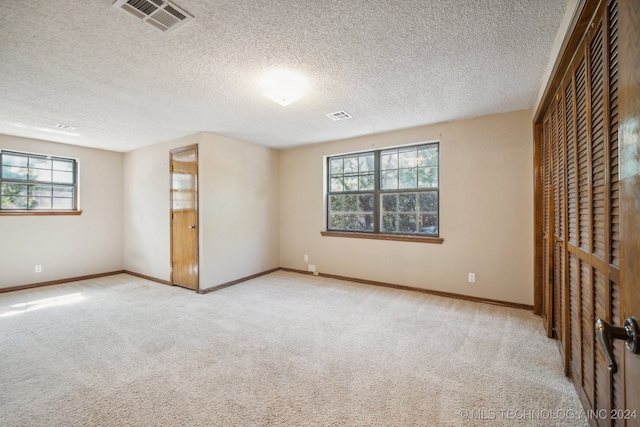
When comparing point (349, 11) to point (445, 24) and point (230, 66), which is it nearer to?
point (445, 24)

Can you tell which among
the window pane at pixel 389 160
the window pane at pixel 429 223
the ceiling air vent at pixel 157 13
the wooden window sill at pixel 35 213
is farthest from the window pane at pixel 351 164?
the wooden window sill at pixel 35 213

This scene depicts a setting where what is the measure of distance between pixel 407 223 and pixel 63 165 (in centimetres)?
578

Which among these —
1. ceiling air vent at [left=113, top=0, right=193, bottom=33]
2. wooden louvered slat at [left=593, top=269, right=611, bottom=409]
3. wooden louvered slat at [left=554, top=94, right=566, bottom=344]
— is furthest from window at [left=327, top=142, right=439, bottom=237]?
ceiling air vent at [left=113, top=0, right=193, bottom=33]

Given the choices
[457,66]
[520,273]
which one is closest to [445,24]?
[457,66]

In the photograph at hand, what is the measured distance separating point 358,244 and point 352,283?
63 centimetres

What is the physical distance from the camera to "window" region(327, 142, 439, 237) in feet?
13.1

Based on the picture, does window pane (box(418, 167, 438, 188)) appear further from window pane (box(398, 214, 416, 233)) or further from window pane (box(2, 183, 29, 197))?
window pane (box(2, 183, 29, 197))

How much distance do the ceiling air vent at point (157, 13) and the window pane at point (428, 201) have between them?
11.2 ft

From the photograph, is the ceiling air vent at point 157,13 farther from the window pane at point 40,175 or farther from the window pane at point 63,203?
the window pane at point 63,203

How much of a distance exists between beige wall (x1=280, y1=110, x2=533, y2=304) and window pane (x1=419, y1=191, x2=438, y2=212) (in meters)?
0.15

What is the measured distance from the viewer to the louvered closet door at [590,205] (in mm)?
1046

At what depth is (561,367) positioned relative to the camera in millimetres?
2047

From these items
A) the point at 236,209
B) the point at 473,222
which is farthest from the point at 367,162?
the point at 236,209


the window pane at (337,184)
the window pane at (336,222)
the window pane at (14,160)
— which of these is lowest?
the window pane at (336,222)
